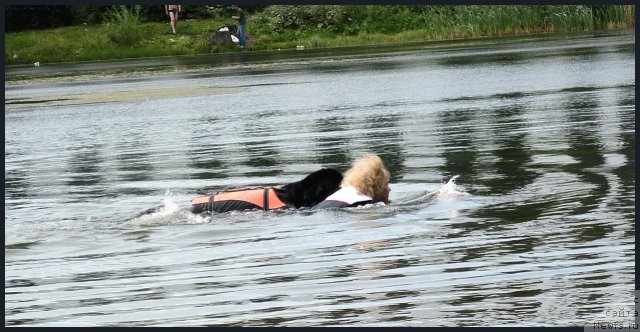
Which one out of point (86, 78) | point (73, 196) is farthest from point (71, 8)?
point (73, 196)

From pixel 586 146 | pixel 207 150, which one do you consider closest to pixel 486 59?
pixel 207 150

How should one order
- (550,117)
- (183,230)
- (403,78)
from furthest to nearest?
(403,78) → (550,117) → (183,230)

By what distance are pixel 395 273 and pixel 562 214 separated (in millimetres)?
3357

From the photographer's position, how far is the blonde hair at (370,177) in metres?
15.0

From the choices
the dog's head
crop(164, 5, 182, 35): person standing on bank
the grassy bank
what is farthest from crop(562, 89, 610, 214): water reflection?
crop(164, 5, 182, 35): person standing on bank

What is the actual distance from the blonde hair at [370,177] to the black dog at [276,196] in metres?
0.37

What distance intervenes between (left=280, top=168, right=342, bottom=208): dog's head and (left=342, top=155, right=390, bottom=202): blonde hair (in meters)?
0.36

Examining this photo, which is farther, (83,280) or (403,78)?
(403,78)

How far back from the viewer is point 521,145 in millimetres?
20500

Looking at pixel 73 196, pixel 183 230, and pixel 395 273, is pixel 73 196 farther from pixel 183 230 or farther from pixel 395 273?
pixel 395 273

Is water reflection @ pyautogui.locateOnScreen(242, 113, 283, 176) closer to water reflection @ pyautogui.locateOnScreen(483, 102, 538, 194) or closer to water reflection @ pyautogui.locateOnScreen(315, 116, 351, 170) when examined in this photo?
water reflection @ pyautogui.locateOnScreen(315, 116, 351, 170)

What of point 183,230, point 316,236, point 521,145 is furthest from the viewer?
point 521,145

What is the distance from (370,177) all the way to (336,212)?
0.53 m

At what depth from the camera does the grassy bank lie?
5525 centimetres
